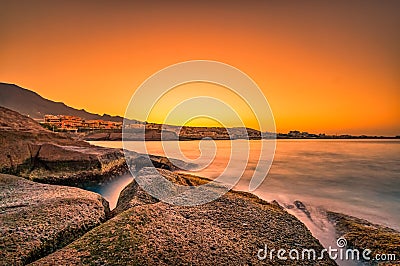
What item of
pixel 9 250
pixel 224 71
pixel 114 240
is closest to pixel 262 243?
pixel 114 240

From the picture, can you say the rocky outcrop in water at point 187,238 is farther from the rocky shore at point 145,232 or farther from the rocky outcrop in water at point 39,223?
the rocky outcrop in water at point 39,223

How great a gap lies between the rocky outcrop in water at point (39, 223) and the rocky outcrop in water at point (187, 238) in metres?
0.59

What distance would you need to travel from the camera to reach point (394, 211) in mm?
12148

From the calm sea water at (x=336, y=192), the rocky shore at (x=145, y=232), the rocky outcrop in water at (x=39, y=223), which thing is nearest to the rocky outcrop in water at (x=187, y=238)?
the rocky shore at (x=145, y=232)

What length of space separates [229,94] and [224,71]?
1051 mm

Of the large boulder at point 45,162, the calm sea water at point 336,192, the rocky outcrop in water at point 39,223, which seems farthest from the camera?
the large boulder at point 45,162

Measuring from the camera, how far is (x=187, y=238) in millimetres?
5035

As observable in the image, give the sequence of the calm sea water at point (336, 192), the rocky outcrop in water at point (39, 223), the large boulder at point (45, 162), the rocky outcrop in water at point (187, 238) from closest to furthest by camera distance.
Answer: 1. the rocky outcrop in water at point (187, 238)
2. the rocky outcrop in water at point (39, 223)
3. the calm sea water at point (336, 192)
4. the large boulder at point (45, 162)

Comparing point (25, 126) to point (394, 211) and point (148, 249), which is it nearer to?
point (148, 249)

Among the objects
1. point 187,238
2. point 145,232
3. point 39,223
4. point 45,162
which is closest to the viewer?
point 145,232

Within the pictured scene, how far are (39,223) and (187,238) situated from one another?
3.00 meters

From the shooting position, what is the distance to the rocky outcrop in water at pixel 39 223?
4.49 metres

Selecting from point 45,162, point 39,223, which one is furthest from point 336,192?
point 45,162

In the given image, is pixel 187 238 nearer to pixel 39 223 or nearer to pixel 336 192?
pixel 39 223
